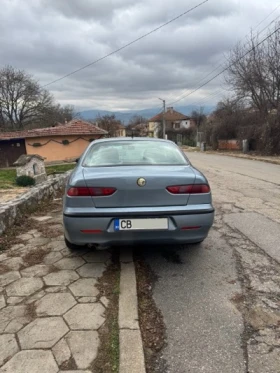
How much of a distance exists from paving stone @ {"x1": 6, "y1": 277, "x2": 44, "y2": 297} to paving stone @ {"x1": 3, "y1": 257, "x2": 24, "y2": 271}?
0.33 m

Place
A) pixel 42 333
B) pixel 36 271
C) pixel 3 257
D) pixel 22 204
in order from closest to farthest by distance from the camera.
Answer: pixel 42 333 → pixel 36 271 → pixel 3 257 → pixel 22 204

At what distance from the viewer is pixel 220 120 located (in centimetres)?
3466

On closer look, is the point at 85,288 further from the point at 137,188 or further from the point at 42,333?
the point at 137,188

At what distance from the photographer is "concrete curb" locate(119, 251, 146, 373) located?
6.46 feet

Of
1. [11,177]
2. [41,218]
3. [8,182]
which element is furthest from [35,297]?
[11,177]

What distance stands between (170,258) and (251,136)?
985 inches

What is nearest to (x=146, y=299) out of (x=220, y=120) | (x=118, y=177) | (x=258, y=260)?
(x=118, y=177)

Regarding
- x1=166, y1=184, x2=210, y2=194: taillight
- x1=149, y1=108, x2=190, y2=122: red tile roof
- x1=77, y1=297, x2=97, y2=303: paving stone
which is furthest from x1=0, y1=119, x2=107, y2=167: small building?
x1=149, y1=108, x2=190, y2=122: red tile roof

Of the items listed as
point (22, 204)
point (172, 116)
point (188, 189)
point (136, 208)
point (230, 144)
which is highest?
point (172, 116)

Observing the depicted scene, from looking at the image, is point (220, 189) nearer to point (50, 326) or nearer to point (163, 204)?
point (163, 204)

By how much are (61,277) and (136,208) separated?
3.50 feet

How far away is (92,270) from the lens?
11.0 ft

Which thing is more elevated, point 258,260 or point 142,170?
point 142,170

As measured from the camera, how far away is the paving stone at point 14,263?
342cm
